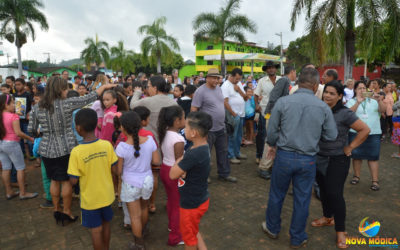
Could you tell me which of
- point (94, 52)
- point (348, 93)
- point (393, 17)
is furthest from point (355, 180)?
point (94, 52)

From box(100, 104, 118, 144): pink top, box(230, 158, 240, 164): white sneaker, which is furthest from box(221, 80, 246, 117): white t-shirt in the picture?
box(100, 104, 118, 144): pink top

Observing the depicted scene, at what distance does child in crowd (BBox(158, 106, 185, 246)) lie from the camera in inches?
116

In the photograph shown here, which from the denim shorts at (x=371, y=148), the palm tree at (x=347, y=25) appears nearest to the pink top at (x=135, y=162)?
the denim shorts at (x=371, y=148)

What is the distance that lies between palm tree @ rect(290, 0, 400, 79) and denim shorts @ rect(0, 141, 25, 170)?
11082mm

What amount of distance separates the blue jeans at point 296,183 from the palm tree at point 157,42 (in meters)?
24.3

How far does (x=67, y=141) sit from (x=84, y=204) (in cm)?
118

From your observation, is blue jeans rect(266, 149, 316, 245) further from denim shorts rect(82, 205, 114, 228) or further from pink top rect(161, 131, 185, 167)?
denim shorts rect(82, 205, 114, 228)

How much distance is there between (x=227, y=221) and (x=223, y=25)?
68.6 ft

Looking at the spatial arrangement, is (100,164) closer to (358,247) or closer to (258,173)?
(358,247)

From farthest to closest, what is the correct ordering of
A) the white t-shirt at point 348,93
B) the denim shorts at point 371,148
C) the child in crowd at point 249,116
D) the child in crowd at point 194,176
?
the child in crowd at point 249,116 → the white t-shirt at point 348,93 → the denim shorts at point 371,148 → the child in crowd at point 194,176

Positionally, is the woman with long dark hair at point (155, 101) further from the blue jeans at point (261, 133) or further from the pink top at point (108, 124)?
the blue jeans at point (261, 133)

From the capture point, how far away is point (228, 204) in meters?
4.13

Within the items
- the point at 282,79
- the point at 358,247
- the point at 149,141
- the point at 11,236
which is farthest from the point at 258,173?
the point at 11,236

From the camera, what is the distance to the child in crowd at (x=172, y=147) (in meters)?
2.94
